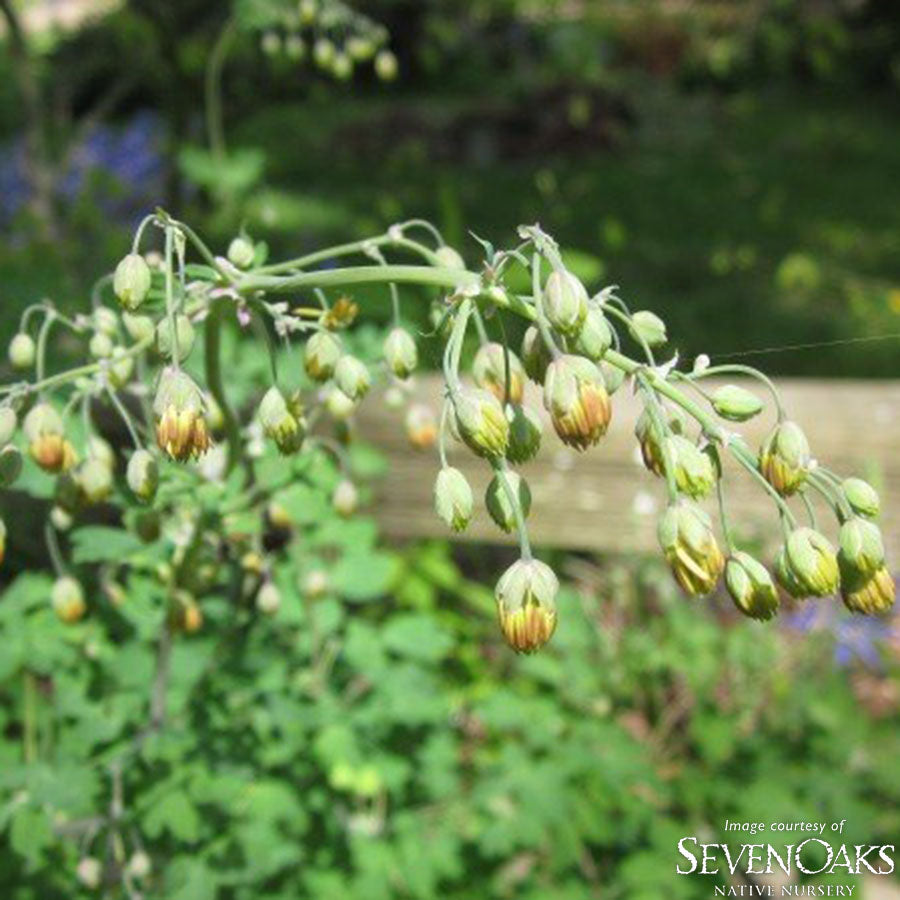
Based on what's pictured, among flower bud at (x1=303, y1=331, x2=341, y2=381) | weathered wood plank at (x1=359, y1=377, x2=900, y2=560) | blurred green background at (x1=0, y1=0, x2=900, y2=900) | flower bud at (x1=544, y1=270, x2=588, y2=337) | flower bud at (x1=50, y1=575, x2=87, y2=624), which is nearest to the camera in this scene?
flower bud at (x1=544, y1=270, x2=588, y2=337)

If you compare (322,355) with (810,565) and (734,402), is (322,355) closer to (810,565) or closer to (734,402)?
(734,402)

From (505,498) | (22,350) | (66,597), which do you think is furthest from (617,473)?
(505,498)

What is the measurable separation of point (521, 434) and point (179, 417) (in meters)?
0.28

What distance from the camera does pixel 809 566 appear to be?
108cm

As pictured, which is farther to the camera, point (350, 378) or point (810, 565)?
point (350, 378)

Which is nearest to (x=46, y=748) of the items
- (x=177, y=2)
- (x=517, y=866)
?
(x=517, y=866)

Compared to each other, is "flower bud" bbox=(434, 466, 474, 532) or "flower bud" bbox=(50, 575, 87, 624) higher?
"flower bud" bbox=(434, 466, 474, 532)

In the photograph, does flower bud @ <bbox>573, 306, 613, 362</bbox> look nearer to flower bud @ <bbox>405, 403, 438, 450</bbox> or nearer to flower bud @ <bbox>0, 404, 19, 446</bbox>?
flower bud @ <bbox>0, 404, 19, 446</bbox>

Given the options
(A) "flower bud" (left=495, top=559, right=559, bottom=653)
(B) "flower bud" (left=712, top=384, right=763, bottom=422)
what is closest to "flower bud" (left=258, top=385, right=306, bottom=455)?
(A) "flower bud" (left=495, top=559, right=559, bottom=653)

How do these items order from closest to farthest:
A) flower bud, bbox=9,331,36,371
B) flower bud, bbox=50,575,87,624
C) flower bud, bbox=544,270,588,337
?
flower bud, bbox=544,270,588,337
flower bud, bbox=9,331,36,371
flower bud, bbox=50,575,87,624

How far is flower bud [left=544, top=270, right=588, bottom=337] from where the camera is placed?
3.46 ft

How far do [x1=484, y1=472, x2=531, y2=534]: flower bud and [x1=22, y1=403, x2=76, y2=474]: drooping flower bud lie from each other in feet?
1.55

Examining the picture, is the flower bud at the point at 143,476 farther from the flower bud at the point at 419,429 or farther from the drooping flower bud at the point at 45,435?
the flower bud at the point at 419,429

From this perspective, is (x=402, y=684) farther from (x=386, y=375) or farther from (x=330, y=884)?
(x=386, y=375)
